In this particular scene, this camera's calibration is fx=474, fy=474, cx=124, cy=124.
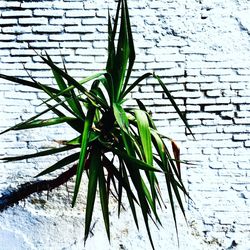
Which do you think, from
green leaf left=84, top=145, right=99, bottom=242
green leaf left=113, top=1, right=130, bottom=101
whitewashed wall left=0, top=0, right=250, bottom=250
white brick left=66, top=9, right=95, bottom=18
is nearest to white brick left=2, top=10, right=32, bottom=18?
whitewashed wall left=0, top=0, right=250, bottom=250

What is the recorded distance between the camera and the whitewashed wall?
3018mm

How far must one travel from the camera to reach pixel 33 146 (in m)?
3.04

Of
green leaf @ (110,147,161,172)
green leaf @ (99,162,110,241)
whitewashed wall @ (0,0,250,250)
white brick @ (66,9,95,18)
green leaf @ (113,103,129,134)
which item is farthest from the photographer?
white brick @ (66,9,95,18)

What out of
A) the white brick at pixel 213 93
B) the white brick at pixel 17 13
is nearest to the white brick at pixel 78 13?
the white brick at pixel 17 13

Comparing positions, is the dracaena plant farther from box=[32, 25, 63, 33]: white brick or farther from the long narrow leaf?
box=[32, 25, 63, 33]: white brick

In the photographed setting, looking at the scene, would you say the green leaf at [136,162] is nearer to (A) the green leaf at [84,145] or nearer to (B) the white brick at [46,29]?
(A) the green leaf at [84,145]

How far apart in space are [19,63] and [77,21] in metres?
0.47

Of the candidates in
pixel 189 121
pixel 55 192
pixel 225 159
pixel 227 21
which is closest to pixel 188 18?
pixel 227 21

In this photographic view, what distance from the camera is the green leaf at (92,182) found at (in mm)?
2297

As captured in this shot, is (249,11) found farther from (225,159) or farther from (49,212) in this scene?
(49,212)

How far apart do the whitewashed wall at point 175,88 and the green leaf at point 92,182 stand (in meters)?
0.67

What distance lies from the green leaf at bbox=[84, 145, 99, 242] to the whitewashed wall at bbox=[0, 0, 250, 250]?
675 mm

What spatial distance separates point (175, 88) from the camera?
3133 millimetres

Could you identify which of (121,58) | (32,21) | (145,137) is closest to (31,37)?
(32,21)
